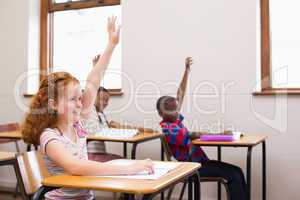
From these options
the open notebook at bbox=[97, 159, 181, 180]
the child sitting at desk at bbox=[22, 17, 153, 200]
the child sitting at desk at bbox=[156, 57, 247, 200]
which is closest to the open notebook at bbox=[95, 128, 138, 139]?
the child sitting at desk at bbox=[156, 57, 247, 200]

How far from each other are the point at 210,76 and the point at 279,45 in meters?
0.63

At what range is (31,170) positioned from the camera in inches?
59.8

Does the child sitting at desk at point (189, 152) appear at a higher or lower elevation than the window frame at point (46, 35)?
lower

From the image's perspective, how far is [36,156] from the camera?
1.56m

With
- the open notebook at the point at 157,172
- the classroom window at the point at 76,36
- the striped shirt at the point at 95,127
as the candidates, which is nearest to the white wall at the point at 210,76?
the classroom window at the point at 76,36

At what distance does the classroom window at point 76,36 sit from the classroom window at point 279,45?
1400mm

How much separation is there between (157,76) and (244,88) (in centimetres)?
81

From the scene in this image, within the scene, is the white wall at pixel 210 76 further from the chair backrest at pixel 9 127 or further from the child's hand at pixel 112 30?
the child's hand at pixel 112 30

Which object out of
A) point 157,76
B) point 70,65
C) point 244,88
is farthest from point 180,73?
point 70,65

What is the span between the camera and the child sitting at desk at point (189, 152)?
2.62 metres

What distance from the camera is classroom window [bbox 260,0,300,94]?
3.22m

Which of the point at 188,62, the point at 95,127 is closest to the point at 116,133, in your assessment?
the point at 95,127

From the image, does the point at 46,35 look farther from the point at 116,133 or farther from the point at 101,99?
the point at 116,133

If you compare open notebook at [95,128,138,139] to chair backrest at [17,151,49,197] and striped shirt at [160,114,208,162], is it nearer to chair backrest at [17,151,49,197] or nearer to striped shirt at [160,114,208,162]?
striped shirt at [160,114,208,162]
